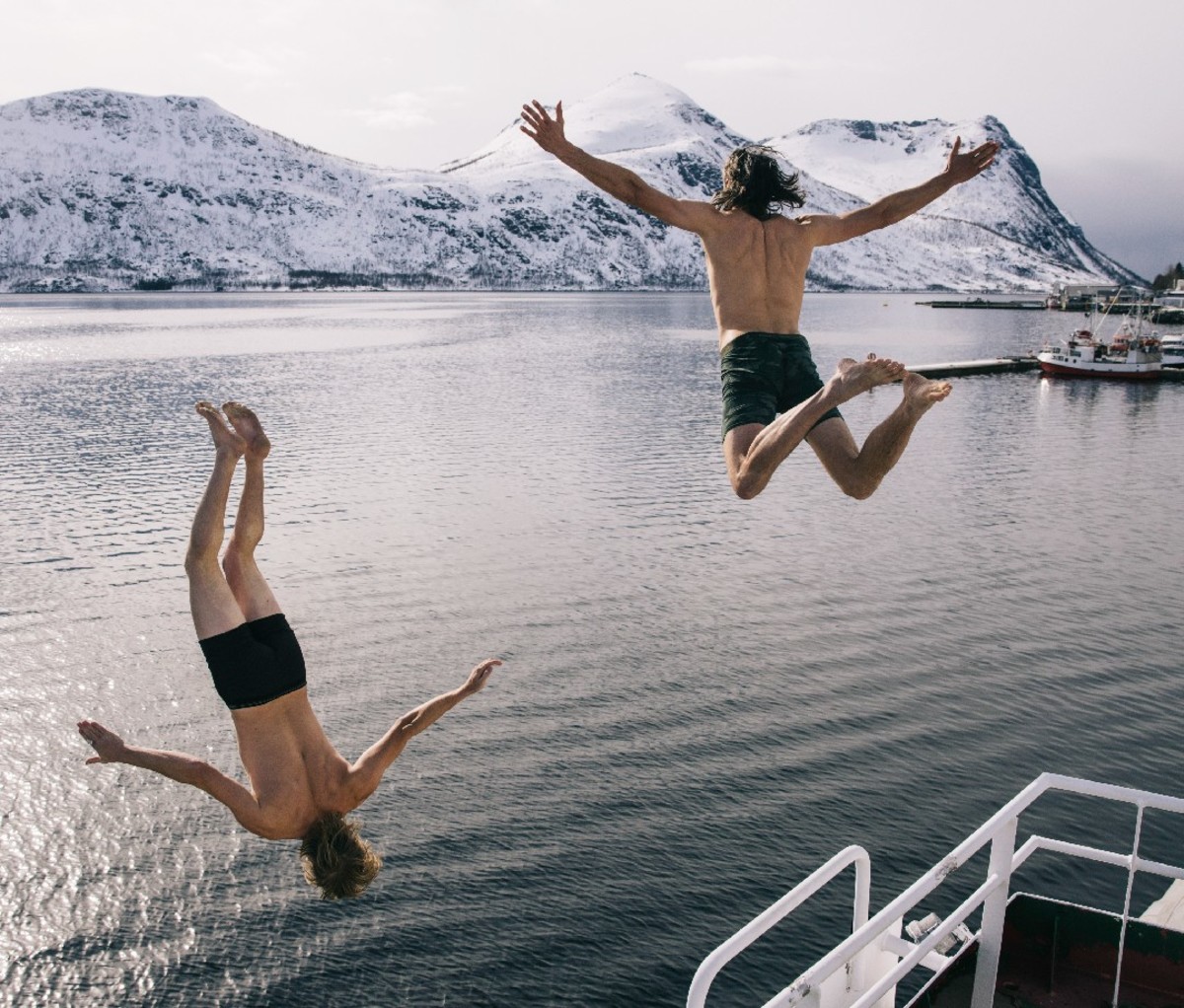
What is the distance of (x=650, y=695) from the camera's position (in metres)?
24.9

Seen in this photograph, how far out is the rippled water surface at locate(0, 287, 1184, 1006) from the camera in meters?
16.6

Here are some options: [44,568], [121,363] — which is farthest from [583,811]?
[121,363]

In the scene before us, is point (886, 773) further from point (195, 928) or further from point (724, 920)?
point (195, 928)

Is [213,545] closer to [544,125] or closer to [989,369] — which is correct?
[544,125]

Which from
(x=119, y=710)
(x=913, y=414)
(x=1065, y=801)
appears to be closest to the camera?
(x=913, y=414)

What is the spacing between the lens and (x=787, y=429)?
253 inches

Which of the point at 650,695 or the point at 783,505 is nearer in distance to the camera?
the point at 650,695

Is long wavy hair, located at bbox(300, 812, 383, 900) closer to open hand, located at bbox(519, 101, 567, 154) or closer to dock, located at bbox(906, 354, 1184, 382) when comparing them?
open hand, located at bbox(519, 101, 567, 154)

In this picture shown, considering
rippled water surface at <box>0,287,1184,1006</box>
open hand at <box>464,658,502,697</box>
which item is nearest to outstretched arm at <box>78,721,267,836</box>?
open hand at <box>464,658,502,697</box>

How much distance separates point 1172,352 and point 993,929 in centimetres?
11780

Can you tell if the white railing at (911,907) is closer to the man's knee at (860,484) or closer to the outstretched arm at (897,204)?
the man's knee at (860,484)

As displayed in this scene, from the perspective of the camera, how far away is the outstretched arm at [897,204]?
24.2ft

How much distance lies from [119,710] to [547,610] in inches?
451

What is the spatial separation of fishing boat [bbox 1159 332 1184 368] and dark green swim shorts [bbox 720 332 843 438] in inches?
4232
